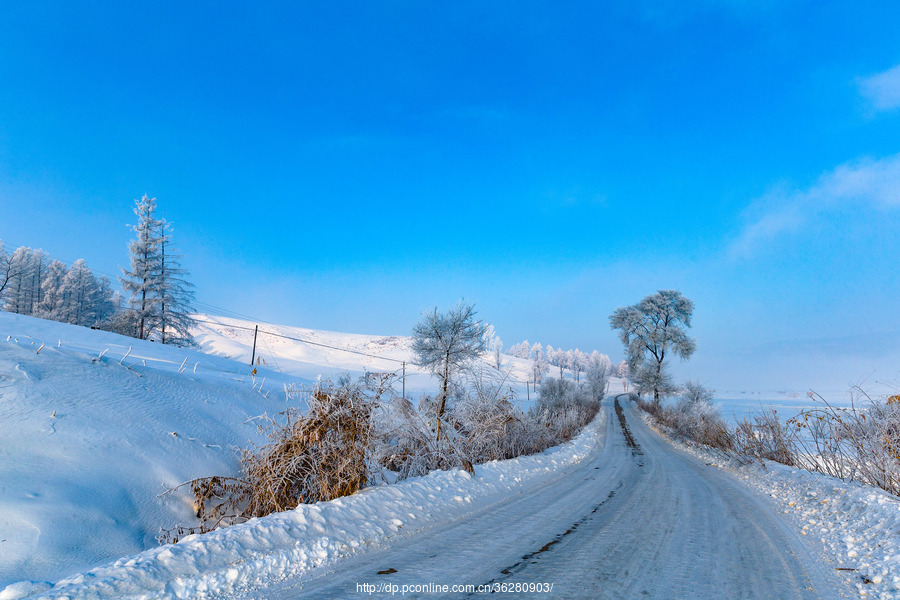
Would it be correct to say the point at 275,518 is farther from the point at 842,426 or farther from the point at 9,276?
the point at 9,276

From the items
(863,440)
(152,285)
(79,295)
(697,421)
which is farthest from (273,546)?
(79,295)

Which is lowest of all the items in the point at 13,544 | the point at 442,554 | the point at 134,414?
the point at 13,544

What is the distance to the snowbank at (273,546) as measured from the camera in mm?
2873

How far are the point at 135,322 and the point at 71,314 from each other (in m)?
17.8

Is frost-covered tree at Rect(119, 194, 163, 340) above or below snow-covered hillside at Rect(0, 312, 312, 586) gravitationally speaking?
above

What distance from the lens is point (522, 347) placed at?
19625 cm

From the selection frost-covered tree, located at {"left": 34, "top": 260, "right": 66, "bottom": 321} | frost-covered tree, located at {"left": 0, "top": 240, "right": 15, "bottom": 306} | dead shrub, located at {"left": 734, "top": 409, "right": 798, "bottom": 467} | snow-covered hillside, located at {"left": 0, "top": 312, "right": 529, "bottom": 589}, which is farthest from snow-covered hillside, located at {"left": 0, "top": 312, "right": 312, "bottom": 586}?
frost-covered tree, located at {"left": 0, "top": 240, "right": 15, "bottom": 306}

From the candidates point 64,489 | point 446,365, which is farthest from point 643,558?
point 446,365

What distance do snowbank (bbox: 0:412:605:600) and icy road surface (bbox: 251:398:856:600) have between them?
230 mm

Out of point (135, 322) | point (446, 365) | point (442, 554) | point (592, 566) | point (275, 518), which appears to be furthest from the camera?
point (135, 322)

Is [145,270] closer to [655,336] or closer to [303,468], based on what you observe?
[303,468]

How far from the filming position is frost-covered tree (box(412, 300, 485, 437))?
1723cm

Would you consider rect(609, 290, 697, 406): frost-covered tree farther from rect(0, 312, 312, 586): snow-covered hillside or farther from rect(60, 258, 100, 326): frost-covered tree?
rect(60, 258, 100, 326): frost-covered tree

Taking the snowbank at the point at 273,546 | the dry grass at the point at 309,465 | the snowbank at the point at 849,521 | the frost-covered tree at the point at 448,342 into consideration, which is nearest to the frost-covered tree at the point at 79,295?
the frost-covered tree at the point at 448,342
